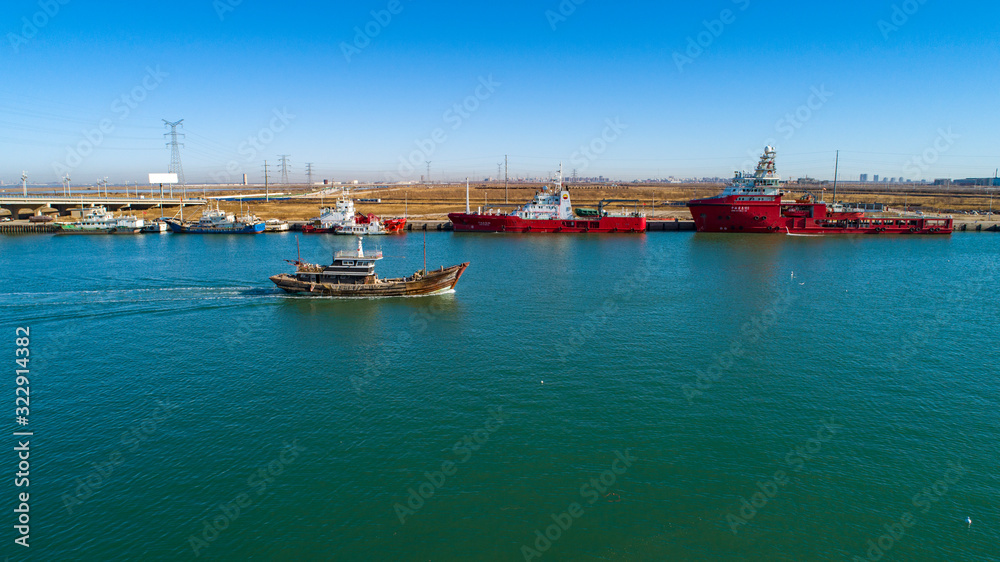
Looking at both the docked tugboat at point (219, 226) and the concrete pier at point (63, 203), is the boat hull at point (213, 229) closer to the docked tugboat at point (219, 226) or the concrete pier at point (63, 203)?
the docked tugboat at point (219, 226)

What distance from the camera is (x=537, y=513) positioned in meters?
18.3

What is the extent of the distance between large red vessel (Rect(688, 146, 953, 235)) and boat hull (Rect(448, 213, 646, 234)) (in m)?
17.4

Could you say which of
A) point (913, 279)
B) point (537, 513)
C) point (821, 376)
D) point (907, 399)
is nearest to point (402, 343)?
point (537, 513)

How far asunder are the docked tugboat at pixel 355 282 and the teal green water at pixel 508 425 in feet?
5.89

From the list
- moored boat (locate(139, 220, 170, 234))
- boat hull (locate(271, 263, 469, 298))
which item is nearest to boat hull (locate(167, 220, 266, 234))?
moored boat (locate(139, 220, 170, 234))

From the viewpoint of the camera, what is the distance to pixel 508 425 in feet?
78.8

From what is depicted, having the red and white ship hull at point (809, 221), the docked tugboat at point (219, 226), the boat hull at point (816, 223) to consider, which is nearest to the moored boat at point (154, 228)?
the docked tugboat at point (219, 226)

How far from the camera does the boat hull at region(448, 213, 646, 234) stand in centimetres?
10369

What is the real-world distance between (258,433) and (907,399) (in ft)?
105

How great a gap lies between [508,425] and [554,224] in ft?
271

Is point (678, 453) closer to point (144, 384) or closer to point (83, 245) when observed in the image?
point (144, 384)

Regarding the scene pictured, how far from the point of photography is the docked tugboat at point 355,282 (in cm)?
4775

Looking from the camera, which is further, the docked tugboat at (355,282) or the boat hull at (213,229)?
the boat hull at (213,229)

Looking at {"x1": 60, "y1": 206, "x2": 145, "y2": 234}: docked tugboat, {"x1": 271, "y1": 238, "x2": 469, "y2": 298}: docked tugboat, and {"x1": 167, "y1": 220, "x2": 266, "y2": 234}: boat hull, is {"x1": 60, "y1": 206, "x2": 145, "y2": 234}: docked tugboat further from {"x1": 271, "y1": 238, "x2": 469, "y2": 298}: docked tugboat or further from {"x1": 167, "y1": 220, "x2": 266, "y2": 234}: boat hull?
{"x1": 271, "y1": 238, "x2": 469, "y2": 298}: docked tugboat
